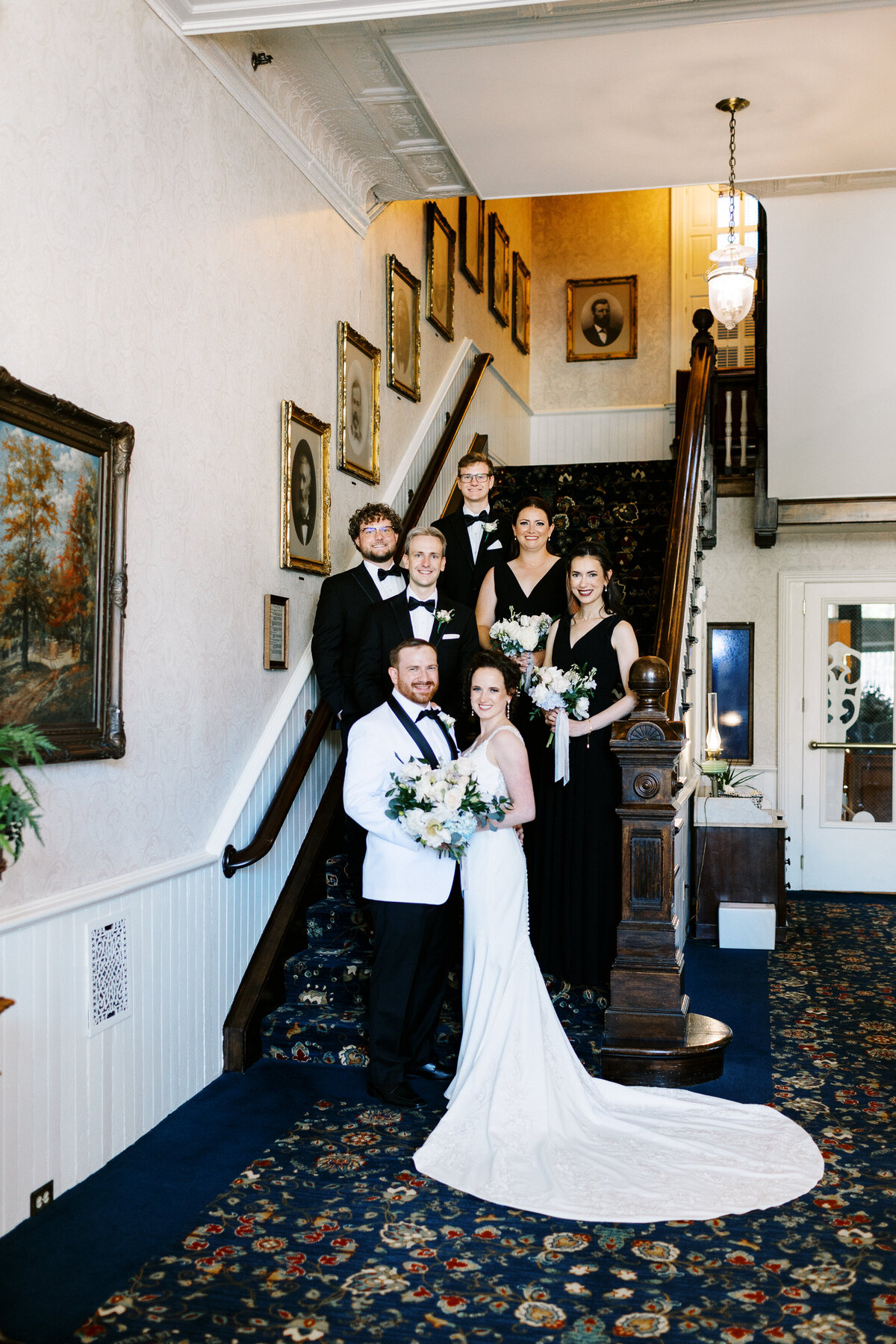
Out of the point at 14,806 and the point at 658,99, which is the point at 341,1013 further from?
the point at 658,99

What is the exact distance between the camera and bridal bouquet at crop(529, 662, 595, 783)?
445 centimetres

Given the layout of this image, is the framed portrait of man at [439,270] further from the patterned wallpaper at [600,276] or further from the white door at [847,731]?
the white door at [847,731]

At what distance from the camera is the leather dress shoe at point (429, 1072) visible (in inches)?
168

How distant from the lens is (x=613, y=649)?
15.4ft

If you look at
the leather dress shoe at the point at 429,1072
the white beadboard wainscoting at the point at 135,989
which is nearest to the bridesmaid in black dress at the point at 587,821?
the leather dress shoe at the point at 429,1072

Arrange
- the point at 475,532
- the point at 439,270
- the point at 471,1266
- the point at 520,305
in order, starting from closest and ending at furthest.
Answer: the point at 471,1266, the point at 475,532, the point at 439,270, the point at 520,305

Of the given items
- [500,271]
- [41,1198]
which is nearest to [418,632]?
[41,1198]

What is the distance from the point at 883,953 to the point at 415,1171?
4303 millimetres

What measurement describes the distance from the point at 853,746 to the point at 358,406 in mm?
5156

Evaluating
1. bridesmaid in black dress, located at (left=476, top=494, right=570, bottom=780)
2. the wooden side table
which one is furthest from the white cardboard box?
bridesmaid in black dress, located at (left=476, top=494, right=570, bottom=780)

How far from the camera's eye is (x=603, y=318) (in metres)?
10.8

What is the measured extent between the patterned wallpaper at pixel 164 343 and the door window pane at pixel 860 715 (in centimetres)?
524

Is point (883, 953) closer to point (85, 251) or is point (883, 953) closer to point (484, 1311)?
point (484, 1311)

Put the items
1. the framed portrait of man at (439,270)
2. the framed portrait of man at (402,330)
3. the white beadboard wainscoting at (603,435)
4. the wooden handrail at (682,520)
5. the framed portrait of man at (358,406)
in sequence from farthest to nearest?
the white beadboard wainscoting at (603,435) < the framed portrait of man at (439,270) < the framed portrait of man at (402,330) < the framed portrait of man at (358,406) < the wooden handrail at (682,520)
